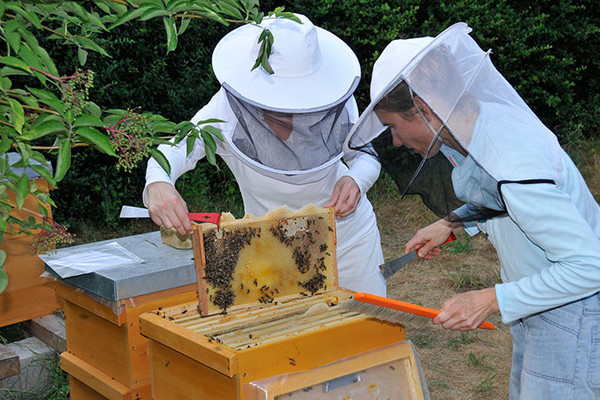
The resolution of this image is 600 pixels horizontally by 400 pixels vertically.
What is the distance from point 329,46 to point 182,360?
1.54 metres

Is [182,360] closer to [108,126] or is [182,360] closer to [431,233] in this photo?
[108,126]

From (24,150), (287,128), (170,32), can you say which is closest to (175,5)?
(170,32)

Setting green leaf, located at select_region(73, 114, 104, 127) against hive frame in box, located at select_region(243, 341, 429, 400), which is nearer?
green leaf, located at select_region(73, 114, 104, 127)

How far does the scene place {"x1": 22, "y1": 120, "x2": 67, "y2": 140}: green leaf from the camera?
1.13 metres

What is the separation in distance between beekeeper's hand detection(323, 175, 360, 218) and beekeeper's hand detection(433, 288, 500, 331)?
0.82m

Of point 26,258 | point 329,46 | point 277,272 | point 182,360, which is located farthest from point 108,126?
point 26,258

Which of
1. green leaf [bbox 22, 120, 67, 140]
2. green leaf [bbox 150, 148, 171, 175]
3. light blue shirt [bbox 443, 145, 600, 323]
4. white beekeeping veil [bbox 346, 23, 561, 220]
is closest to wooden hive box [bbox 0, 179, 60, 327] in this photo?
green leaf [bbox 150, 148, 171, 175]

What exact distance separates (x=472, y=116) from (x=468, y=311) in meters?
0.57

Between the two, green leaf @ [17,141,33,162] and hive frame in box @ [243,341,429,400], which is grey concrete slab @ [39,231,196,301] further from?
green leaf @ [17,141,33,162]

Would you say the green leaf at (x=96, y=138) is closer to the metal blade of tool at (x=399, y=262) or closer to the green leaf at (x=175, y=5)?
the green leaf at (x=175, y=5)

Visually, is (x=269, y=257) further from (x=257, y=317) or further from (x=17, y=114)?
(x=17, y=114)

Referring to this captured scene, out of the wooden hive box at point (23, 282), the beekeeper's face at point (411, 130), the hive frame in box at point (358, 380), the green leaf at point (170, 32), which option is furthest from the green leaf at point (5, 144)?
the wooden hive box at point (23, 282)

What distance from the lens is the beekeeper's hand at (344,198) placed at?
2602 mm

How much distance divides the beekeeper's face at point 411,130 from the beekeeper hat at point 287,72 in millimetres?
562
